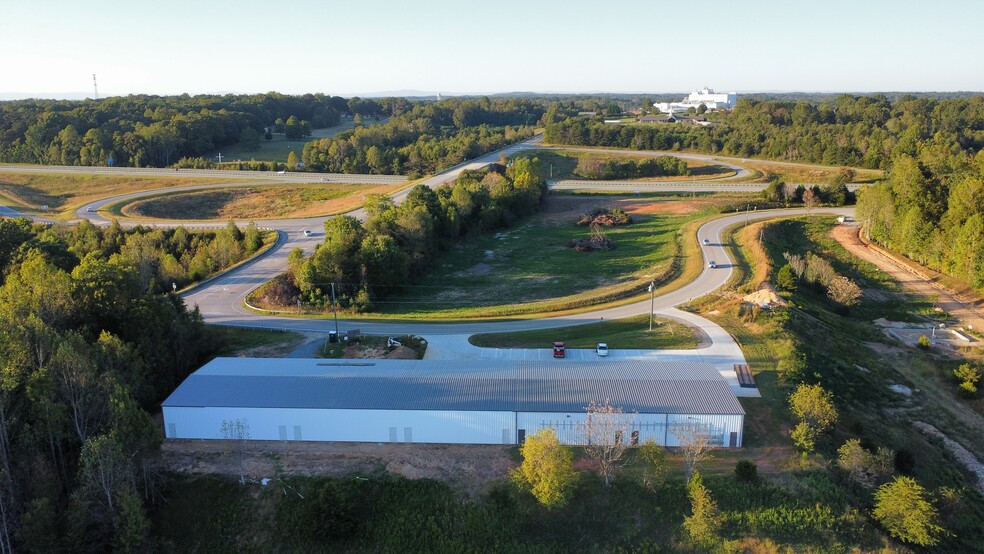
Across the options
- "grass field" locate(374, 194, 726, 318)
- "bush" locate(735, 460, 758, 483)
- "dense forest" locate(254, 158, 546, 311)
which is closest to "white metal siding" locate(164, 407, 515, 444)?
"bush" locate(735, 460, 758, 483)

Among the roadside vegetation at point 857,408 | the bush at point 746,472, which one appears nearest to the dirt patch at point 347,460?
the bush at point 746,472

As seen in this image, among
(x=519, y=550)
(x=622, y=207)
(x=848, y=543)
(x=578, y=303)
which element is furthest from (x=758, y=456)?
(x=622, y=207)

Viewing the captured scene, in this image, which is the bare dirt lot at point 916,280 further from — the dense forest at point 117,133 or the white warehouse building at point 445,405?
the dense forest at point 117,133

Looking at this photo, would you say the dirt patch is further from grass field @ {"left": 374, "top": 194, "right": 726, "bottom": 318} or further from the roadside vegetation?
grass field @ {"left": 374, "top": 194, "right": 726, "bottom": 318}

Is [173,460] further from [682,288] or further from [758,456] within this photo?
[682,288]

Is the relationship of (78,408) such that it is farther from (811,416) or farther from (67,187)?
(67,187)

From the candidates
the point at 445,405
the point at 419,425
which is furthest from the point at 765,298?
the point at 419,425
